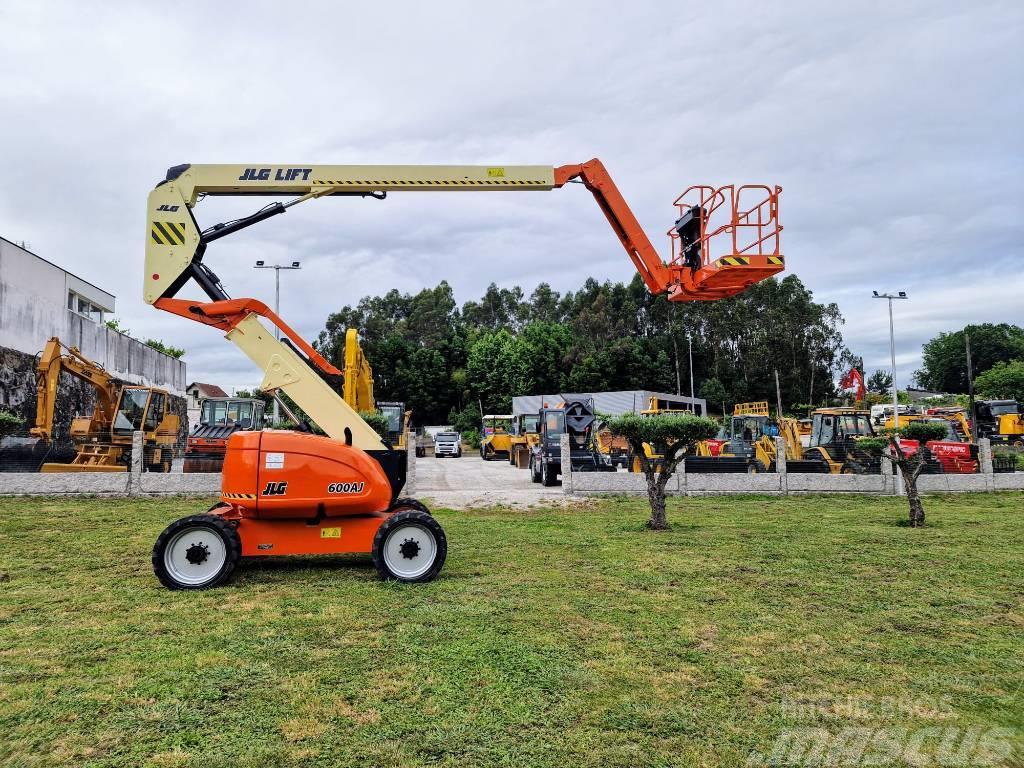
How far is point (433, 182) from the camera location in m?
8.88

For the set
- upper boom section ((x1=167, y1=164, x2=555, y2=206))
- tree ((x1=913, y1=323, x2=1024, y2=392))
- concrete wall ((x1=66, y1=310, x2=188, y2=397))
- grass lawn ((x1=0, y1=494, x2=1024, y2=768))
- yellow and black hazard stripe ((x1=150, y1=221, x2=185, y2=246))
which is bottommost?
grass lawn ((x1=0, y1=494, x2=1024, y2=768))

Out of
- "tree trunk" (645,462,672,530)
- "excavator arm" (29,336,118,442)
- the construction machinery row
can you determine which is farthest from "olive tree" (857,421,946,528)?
"excavator arm" (29,336,118,442)

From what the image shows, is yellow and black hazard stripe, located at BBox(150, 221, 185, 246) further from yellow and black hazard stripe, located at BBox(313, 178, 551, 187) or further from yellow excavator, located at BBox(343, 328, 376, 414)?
yellow excavator, located at BBox(343, 328, 376, 414)

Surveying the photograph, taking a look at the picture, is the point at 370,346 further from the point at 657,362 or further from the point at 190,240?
the point at 190,240

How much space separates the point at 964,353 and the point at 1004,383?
26438mm

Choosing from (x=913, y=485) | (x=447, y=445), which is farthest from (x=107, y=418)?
(x=447, y=445)

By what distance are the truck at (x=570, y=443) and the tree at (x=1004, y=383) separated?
46.5 m

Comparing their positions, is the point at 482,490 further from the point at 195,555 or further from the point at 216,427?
the point at 195,555

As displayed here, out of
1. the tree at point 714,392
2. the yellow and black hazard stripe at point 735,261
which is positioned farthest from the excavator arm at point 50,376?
the tree at point 714,392

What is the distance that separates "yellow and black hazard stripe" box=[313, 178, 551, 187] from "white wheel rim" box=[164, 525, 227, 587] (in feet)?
14.8

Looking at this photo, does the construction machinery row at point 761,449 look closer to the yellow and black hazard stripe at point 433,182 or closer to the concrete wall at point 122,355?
the yellow and black hazard stripe at point 433,182

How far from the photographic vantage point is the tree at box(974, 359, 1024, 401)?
5230 centimetres

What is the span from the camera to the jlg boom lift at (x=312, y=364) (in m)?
6.86

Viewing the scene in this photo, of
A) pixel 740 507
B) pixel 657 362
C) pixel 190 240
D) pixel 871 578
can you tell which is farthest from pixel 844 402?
pixel 190 240
